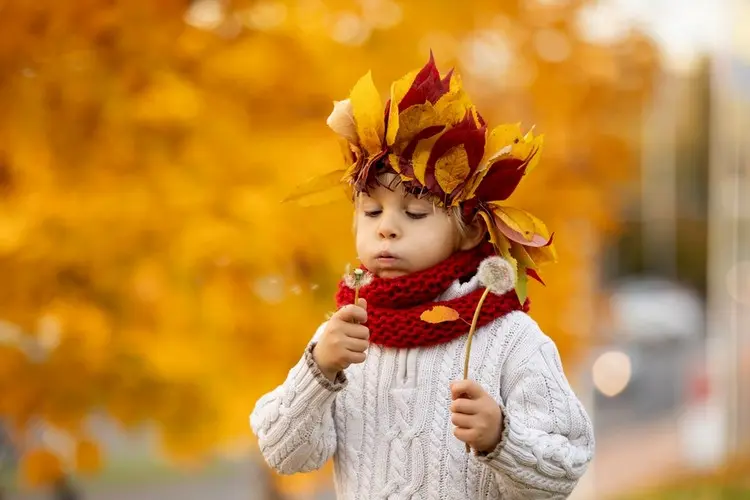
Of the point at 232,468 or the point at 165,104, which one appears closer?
the point at 165,104

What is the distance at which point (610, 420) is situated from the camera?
14938 mm

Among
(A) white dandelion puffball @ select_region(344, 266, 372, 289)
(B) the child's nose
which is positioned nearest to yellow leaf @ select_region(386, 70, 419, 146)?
(B) the child's nose

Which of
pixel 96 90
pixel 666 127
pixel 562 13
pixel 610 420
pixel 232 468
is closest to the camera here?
pixel 96 90

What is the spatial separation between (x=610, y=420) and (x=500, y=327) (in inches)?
524

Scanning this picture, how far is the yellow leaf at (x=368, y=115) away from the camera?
2.09m

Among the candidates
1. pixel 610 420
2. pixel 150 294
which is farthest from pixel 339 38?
pixel 610 420

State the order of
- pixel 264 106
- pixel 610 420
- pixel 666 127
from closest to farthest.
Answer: pixel 264 106 → pixel 666 127 → pixel 610 420

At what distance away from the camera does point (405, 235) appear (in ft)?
6.89

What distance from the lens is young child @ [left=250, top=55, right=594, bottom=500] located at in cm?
204

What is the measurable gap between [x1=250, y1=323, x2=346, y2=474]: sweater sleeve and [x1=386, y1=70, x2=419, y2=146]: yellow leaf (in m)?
0.38

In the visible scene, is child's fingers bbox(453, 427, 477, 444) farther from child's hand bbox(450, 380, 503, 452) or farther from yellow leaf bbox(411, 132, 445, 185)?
yellow leaf bbox(411, 132, 445, 185)

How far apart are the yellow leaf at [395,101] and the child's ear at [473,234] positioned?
224 millimetres

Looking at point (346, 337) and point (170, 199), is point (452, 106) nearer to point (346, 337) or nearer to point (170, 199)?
point (346, 337)

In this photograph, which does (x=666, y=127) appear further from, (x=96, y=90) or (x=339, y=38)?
(x=96, y=90)
